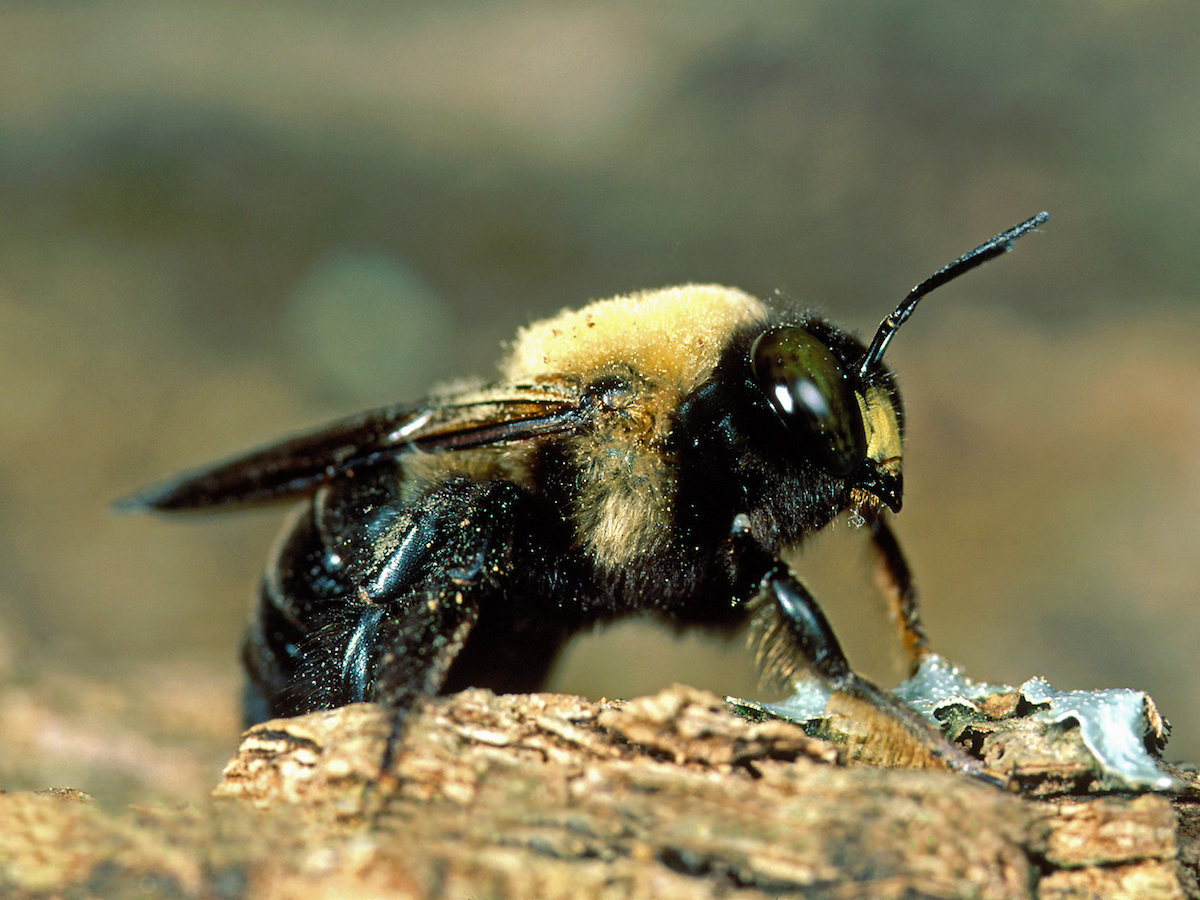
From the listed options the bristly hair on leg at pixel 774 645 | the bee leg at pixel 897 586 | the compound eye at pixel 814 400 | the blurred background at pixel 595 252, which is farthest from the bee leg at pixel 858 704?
the blurred background at pixel 595 252

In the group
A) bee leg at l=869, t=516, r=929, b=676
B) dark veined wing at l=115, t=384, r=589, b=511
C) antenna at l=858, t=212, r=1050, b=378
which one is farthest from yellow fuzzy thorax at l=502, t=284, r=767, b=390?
bee leg at l=869, t=516, r=929, b=676

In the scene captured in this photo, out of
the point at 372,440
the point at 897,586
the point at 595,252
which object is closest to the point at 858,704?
the point at 897,586

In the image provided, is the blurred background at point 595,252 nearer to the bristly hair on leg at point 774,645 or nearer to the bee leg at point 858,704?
the bristly hair on leg at point 774,645

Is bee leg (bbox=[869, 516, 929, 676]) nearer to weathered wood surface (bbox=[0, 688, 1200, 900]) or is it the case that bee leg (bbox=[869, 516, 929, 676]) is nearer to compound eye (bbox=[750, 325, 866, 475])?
compound eye (bbox=[750, 325, 866, 475])

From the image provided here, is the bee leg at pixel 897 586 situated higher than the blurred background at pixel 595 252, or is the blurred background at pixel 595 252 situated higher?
the blurred background at pixel 595 252

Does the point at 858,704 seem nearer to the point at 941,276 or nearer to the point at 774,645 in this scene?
the point at 774,645

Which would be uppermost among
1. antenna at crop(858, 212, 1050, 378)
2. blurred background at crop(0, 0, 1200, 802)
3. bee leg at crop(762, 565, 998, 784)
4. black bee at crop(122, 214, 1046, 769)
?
blurred background at crop(0, 0, 1200, 802)

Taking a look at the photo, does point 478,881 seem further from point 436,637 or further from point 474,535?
point 474,535
